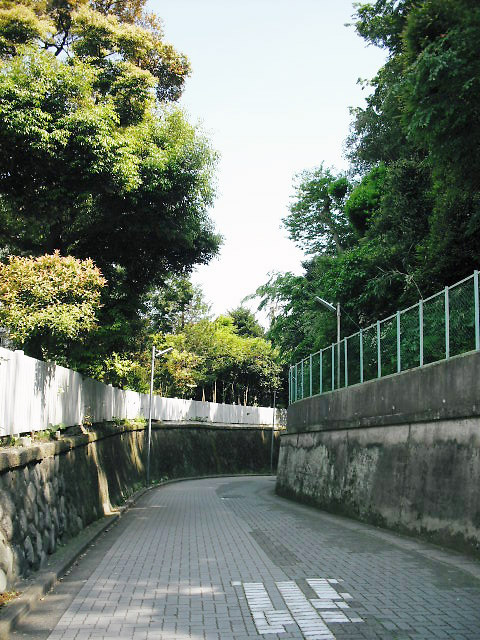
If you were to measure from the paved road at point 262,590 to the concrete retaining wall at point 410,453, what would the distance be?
715mm

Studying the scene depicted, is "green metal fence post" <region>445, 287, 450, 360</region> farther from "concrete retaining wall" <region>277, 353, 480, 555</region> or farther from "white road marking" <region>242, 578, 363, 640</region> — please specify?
"white road marking" <region>242, 578, 363, 640</region>

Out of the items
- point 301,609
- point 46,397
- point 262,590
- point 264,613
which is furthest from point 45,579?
point 46,397

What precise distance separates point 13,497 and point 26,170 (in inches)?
656

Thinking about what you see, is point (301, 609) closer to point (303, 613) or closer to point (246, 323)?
point (303, 613)

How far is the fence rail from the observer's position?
12.7m

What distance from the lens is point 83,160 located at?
2256cm

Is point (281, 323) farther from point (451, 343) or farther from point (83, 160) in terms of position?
point (451, 343)

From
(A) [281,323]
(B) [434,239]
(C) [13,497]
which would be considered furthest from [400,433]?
(A) [281,323]

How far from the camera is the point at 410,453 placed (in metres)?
14.4

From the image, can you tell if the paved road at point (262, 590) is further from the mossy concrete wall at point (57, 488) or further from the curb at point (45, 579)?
the mossy concrete wall at point (57, 488)

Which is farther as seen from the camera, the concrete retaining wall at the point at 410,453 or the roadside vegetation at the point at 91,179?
the roadside vegetation at the point at 91,179

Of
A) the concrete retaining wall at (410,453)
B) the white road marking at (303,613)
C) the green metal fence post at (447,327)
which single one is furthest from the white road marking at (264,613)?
the green metal fence post at (447,327)

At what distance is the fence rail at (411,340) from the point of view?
500 inches

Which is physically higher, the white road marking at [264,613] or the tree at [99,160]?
the tree at [99,160]
